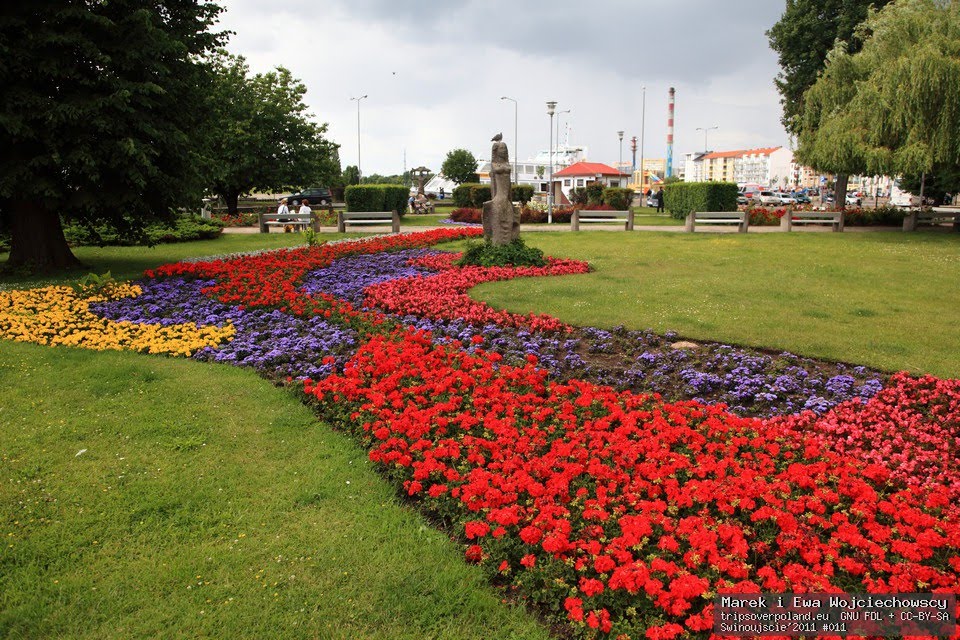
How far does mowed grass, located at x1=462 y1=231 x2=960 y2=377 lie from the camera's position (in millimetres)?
7477

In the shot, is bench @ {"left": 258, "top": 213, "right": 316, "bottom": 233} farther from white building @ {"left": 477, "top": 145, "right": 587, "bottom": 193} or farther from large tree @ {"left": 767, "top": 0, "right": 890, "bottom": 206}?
white building @ {"left": 477, "top": 145, "right": 587, "bottom": 193}

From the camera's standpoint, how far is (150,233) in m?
18.9

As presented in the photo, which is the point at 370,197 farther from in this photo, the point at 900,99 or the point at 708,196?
the point at 900,99

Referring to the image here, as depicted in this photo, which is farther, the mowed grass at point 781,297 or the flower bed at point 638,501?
the mowed grass at point 781,297

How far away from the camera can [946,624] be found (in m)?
2.96

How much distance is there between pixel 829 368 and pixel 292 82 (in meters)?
31.8

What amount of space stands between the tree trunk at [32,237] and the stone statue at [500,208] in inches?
350

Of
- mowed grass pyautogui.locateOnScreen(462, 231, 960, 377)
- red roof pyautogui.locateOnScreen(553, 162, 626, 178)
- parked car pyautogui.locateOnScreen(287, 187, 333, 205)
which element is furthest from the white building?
mowed grass pyautogui.locateOnScreen(462, 231, 960, 377)

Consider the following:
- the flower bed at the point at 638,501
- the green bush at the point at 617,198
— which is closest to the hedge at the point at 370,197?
the green bush at the point at 617,198

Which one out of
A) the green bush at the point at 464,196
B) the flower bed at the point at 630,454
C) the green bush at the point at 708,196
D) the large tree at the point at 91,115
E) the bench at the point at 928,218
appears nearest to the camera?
the flower bed at the point at 630,454

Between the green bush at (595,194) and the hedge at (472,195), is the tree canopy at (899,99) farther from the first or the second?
the hedge at (472,195)

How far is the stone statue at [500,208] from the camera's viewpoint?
46.8 feet

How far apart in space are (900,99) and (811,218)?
648 cm

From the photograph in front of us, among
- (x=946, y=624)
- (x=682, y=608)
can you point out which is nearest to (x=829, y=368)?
(x=946, y=624)
